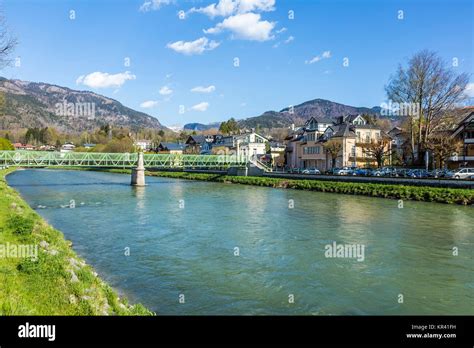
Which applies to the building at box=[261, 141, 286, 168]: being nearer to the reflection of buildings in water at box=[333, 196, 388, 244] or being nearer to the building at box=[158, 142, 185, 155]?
the building at box=[158, 142, 185, 155]

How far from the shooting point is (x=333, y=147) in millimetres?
73062

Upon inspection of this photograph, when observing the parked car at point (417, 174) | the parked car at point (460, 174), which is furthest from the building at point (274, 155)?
the parked car at point (460, 174)

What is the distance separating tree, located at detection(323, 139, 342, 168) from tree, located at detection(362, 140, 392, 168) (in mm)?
4487

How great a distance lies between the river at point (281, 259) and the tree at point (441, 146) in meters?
23.7

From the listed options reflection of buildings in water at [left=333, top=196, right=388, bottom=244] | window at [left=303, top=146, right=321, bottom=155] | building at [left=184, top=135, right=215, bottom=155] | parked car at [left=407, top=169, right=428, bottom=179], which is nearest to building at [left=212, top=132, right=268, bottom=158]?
building at [left=184, top=135, right=215, bottom=155]

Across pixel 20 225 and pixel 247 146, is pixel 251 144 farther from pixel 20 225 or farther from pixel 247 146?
pixel 20 225

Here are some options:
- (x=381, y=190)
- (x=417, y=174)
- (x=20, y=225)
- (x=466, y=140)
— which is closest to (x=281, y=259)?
(x=20, y=225)

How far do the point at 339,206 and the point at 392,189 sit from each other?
1054 cm

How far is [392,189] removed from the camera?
44219 millimetres

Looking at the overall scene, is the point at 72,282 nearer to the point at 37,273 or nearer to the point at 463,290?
the point at 37,273

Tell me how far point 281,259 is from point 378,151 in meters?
54.3

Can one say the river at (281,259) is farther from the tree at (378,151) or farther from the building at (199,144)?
the building at (199,144)

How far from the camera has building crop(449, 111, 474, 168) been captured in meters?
61.8

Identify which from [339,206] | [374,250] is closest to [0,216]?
[374,250]
